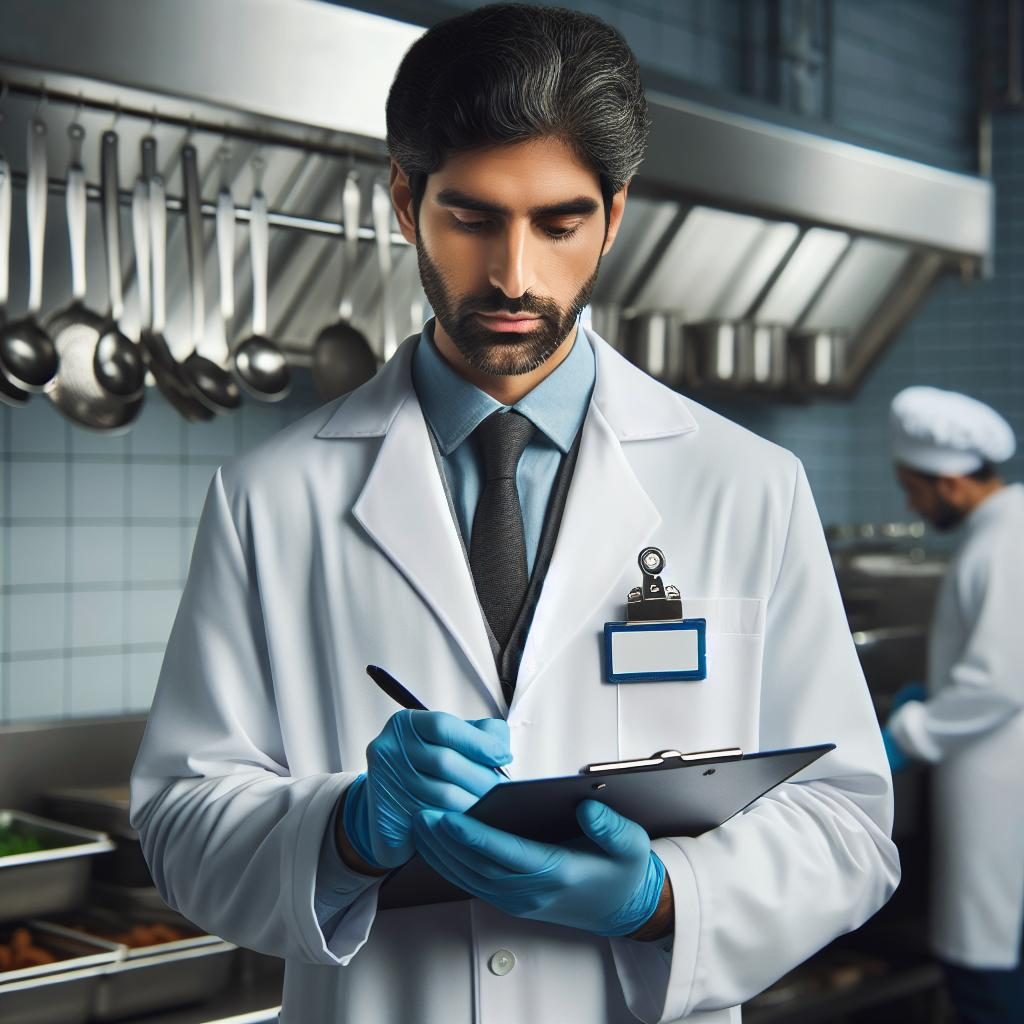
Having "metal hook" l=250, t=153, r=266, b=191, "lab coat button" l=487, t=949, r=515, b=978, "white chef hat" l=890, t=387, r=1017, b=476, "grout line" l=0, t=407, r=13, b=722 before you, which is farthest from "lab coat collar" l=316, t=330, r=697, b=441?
"white chef hat" l=890, t=387, r=1017, b=476

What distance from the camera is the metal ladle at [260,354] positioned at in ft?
7.43

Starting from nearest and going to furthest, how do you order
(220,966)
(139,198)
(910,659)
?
(220,966) → (139,198) → (910,659)

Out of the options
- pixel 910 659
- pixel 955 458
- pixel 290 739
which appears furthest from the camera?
pixel 910 659

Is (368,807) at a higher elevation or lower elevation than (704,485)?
lower

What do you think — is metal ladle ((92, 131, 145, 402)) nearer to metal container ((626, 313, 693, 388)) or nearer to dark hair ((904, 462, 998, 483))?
metal container ((626, 313, 693, 388))

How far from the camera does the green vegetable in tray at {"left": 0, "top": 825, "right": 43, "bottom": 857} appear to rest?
6.50ft

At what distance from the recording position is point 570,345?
1.28 meters

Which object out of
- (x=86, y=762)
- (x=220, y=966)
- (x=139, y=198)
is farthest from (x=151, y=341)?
(x=220, y=966)

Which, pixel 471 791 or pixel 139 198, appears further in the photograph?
pixel 139 198

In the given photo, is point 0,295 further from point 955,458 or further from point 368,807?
point 955,458

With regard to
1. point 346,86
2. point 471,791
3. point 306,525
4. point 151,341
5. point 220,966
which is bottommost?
point 220,966

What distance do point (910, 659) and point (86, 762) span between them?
224cm

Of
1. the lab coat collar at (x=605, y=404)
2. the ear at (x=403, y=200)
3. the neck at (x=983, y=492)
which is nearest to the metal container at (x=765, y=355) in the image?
the neck at (x=983, y=492)

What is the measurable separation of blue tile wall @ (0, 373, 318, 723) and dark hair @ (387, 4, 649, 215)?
1518 millimetres
